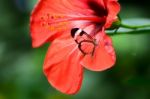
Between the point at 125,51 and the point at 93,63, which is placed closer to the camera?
the point at 93,63

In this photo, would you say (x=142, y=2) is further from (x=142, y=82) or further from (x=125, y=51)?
(x=142, y=82)

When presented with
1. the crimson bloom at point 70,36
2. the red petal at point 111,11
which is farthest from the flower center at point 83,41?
the red petal at point 111,11

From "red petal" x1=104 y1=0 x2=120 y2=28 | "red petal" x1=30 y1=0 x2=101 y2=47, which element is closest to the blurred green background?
"red petal" x1=30 y1=0 x2=101 y2=47

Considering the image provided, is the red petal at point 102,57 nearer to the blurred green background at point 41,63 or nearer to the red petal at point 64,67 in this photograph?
the red petal at point 64,67

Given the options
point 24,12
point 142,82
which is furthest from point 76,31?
point 24,12

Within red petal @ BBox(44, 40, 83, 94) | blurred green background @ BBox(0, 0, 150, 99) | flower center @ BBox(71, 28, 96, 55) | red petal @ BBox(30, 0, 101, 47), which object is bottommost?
blurred green background @ BBox(0, 0, 150, 99)

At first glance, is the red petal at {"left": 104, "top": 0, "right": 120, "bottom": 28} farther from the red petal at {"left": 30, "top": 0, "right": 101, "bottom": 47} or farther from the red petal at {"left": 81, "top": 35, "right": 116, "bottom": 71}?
the red petal at {"left": 30, "top": 0, "right": 101, "bottom": 47}

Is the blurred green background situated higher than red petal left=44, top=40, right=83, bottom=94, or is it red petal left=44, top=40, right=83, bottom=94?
red petal left=44, top=40, right=83, bottom=94
